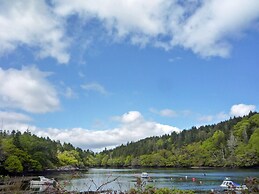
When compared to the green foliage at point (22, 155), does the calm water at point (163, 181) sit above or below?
below

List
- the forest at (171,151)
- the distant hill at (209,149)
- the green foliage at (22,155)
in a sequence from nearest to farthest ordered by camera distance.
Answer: the green foliage at (22,155) < the forest at (171,151) < the distant hill at (209,149)

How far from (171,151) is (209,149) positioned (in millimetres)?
26125

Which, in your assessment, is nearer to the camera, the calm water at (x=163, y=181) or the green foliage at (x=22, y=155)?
the calm water at (x=163, y=181)

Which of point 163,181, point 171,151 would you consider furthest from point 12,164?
point 171,151

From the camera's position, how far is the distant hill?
384 feet

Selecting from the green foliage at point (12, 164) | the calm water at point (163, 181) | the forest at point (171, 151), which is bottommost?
the calm water at point (163, 181)

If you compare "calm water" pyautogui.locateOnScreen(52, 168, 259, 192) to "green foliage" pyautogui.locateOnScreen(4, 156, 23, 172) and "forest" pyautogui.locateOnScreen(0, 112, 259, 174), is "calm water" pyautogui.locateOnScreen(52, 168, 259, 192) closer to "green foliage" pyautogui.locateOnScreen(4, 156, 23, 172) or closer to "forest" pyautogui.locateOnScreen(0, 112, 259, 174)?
"green foliage" pyautogui.locateOnScreen(4, 156, 23, 172)

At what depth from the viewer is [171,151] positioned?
510 feet

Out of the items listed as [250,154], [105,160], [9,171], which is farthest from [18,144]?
[105,160]

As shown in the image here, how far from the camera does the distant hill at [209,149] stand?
117 metres

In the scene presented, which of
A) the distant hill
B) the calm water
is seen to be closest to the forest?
the distant hill

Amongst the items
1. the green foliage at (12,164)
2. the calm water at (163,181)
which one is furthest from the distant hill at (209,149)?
the green foliage at (12,164)

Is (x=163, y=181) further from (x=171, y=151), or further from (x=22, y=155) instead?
(x=171, y=151)

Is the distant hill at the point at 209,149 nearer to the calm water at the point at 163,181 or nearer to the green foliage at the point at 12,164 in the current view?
the calm water at the point at 163,181
